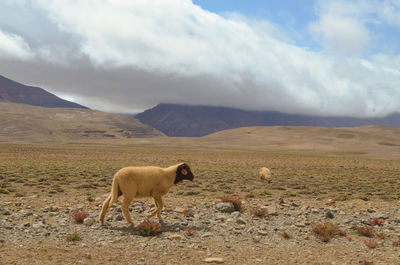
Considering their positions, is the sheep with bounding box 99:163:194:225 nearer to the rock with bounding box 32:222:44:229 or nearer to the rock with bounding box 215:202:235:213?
the rock with bounding box 32:222:44:229

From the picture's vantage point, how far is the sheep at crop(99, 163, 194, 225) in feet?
35.4

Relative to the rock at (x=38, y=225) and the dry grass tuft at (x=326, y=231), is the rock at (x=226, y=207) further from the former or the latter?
the rock at (x=38, y=225)

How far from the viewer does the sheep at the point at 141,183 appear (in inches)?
425

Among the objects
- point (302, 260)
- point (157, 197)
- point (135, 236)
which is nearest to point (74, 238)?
point (135, 236)

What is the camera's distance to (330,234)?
35.7 ft

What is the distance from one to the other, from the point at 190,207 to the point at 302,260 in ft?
20.4

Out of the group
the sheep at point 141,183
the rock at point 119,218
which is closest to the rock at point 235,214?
the sheep at point 141,183

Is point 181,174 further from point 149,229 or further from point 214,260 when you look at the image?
point 214,260

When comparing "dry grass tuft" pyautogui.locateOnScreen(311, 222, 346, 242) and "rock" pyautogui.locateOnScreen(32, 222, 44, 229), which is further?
"dry grass tuft" pyautogui.locateOnScreen(311, 222, 346, 242)

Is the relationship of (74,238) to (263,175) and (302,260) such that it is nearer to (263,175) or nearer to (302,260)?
(302,260)

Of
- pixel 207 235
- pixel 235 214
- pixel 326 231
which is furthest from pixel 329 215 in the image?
pixel 207 235

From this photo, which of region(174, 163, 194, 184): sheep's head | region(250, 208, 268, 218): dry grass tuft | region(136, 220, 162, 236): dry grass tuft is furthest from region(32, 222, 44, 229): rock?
region(250, 208, 268, 218): dry grass tuft

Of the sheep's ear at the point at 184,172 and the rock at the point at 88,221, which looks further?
the sheep's ear at the point at 184,172

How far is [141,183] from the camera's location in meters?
11.1
